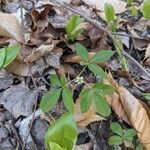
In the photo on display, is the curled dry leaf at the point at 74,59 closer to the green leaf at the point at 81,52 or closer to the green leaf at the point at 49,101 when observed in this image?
the green leaf at the point at 81,52

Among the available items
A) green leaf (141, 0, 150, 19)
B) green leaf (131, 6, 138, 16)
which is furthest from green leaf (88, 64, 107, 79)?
green leaf (131, 6, 138, 16)

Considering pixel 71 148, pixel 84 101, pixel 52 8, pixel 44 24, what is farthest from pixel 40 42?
pixel 71 148

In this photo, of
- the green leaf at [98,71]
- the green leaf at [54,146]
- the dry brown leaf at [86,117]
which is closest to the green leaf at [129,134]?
the dry brown leaf at [86,117]

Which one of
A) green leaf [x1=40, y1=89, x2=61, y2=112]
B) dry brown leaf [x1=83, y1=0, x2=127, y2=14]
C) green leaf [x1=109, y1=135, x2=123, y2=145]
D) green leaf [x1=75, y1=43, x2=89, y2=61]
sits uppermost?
green leaf [x1=75, y1=43, x2=89, y2=61]

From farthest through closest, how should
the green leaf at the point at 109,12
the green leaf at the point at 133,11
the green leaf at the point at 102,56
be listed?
1. the green leaf at the point at 133,11
2. the green leaf at the point at 109,12
3. the green leaf at the point at 102,56

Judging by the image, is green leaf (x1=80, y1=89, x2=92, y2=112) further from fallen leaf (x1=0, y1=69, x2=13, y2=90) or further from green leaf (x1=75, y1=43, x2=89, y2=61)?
fallen leaf (x1=0, y1=69, x2=13, y2=90)

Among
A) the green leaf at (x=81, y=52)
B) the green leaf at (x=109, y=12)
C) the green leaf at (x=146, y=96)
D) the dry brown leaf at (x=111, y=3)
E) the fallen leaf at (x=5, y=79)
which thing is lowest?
the fallen leaf at (x=5, y=79)
